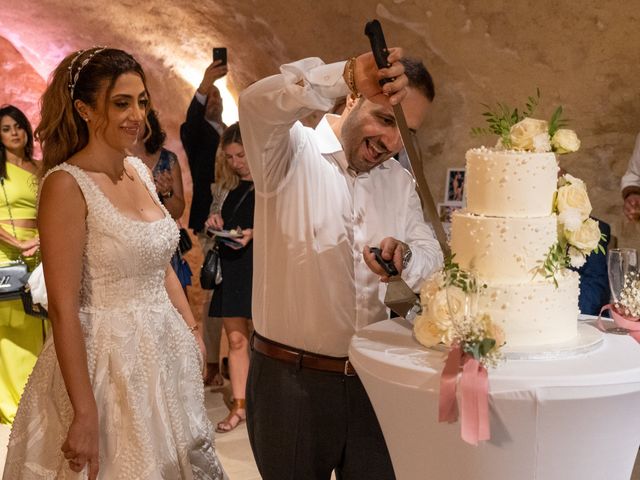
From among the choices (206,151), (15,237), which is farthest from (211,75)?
(15,237)

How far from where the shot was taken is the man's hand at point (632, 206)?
4562 mm

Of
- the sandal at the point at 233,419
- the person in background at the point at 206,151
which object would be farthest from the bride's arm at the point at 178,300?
the person in background at the point at 206,151

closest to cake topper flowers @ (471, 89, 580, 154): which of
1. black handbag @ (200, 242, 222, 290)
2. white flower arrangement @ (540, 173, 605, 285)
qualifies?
white flower arrangement @ (540, 173, 605, 285)

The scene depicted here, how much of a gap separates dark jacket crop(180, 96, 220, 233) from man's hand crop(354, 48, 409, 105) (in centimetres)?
407

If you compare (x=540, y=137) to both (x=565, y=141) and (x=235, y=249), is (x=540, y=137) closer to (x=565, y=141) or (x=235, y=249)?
(x=565, y=141)

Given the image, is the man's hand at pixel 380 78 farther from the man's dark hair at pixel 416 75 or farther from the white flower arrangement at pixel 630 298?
the white flower arrangement at pixel 630 298

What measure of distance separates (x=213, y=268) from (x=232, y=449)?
1.09 metres

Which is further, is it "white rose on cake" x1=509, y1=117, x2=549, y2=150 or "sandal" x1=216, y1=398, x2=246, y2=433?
"sandal" x1=216, y1=398, x2=246, y2=433

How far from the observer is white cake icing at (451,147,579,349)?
212cm

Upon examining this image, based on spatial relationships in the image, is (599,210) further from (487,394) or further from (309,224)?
(487,394)

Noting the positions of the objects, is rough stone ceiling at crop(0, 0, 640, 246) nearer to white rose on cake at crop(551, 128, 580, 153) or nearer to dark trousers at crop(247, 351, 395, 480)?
white rose on cake at crop(551, 128, 580, 153)

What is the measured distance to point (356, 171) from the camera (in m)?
2.73

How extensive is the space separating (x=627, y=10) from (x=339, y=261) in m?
2.60

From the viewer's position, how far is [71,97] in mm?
2658
